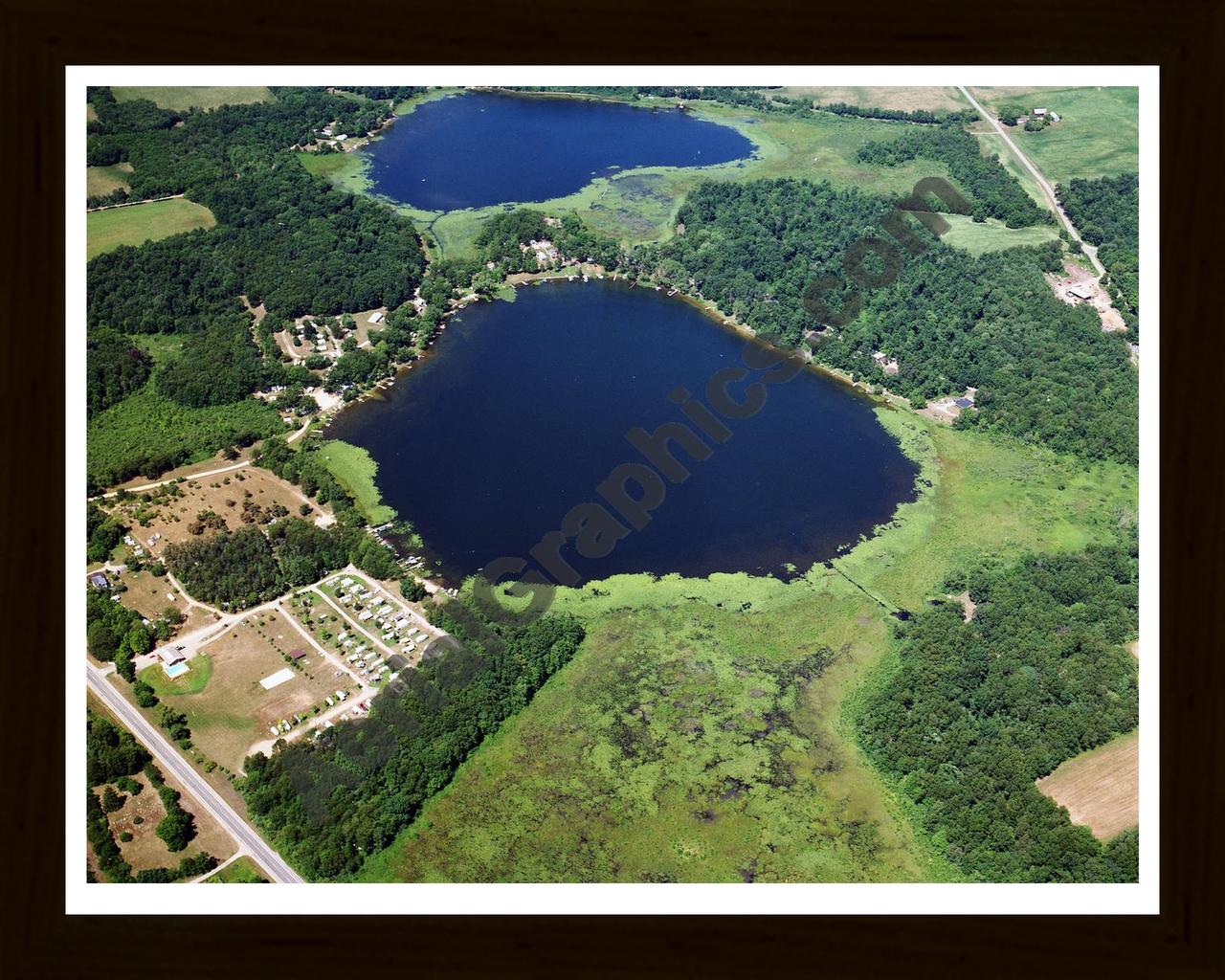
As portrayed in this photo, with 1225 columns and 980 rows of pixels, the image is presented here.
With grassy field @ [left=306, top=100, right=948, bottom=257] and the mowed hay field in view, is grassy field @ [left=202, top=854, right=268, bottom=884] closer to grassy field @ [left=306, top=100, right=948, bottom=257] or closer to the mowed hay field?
the mowed hay field

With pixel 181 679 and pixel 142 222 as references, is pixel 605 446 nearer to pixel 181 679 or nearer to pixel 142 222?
pixel 181 679

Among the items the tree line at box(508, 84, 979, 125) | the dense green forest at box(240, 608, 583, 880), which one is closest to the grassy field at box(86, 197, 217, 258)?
the tree line at box(508, 84, 979, 125)

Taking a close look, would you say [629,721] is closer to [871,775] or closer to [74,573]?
[871,775]

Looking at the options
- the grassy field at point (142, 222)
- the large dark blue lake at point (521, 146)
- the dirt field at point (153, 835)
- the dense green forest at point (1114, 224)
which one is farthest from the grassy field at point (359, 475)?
the dense green forest at point (1114, 224)

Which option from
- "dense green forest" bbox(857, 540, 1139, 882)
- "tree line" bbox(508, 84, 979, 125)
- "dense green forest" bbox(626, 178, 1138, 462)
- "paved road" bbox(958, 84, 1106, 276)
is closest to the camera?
"dense green forest" bbox(857, 540, 1139, 882)

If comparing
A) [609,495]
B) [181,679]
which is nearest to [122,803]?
[181,679]

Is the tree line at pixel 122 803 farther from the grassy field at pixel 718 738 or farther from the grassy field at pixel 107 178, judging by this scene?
the grassy field at pixel 107 178
